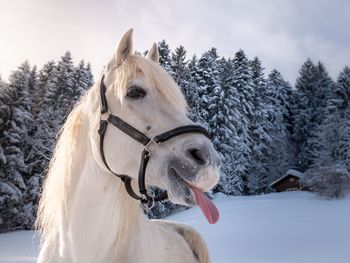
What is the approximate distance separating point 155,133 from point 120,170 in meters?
0.30

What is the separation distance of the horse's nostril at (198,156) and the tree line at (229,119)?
14.0m

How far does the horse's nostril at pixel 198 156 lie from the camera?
1.86 metres

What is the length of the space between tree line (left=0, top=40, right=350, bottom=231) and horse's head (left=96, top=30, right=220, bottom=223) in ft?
44.7

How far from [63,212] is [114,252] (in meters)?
0.41

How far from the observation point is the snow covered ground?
1343 centimetres

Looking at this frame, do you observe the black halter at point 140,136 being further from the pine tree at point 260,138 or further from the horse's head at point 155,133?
the pine tree at point 260,138

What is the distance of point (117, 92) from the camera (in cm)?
222

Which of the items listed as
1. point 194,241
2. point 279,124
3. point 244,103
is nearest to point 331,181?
point 244,103

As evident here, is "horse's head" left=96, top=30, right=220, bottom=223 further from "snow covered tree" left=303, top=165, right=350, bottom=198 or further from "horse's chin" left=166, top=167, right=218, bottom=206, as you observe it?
"snow covered tree" left=303, top=165, right=350, bottom=198

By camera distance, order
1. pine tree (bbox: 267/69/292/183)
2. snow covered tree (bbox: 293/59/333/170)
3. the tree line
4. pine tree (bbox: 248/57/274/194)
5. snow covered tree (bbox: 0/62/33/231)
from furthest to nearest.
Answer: snow covered tree (bbox: 293/59/333/170)
pine tree (bbox: 267/69/292/183)
pine tree (bbox: 248/57/274/194)
the tree line
snow covered tree (bbox: 0/62/33/231)

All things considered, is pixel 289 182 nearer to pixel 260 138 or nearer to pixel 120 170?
pixel 260 138

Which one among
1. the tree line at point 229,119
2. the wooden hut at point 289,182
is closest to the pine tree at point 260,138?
the tree line at point 229,119

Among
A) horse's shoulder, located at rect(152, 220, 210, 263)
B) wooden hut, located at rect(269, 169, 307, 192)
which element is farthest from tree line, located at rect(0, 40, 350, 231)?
horse's shoulder, located at rect(152, 220, 210, 263)

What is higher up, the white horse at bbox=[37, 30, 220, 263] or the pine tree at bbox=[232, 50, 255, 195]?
the pine tree at bbox=[232, 50, 255, 195]
